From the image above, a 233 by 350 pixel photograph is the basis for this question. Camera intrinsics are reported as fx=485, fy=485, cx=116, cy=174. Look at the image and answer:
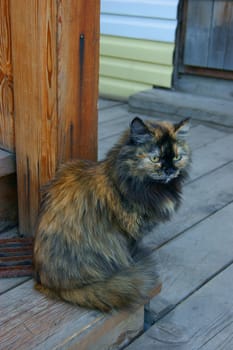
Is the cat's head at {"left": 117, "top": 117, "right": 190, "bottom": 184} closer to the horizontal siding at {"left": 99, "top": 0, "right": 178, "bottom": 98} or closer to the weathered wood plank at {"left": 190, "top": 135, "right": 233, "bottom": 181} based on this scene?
the weathered wood plank at {"left": 190, "top": 135, "right": 233, "bottom": 181}

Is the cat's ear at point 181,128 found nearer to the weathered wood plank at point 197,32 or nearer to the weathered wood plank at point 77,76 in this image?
the weathered wood plank at point 77,76

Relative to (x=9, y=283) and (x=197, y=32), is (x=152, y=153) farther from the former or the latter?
(x=197, y=32)

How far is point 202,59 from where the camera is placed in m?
4.24

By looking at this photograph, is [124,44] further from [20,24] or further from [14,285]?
[14,285]

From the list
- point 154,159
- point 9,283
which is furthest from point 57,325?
point 154,159

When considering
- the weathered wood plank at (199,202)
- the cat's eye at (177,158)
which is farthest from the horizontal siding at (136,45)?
the cat's eye at (177,158)

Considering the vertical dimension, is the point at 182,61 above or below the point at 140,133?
below

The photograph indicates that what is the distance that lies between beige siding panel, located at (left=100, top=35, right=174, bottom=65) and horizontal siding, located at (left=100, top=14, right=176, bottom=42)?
49 millimetres

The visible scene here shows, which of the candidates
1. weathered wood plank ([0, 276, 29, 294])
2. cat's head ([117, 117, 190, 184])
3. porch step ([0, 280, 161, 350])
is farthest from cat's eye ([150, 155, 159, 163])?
weathered wood plank ([0, 276, 29, 294])

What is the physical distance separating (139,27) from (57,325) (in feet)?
11.3

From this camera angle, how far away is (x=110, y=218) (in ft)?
5.75

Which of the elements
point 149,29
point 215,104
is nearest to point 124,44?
point 149,29

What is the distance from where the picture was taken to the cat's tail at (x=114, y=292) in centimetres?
164

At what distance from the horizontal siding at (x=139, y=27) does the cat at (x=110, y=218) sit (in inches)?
105
